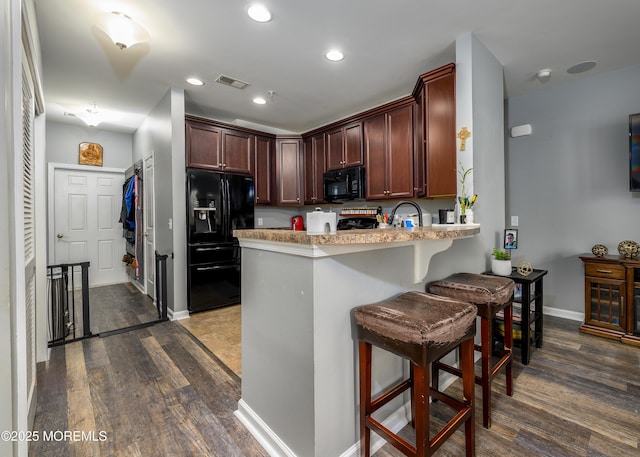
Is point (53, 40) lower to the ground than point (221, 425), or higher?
higher

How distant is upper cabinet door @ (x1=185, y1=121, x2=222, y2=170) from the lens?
3.70 metres

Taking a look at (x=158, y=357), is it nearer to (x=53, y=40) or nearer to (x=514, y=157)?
(x=53, y=40)

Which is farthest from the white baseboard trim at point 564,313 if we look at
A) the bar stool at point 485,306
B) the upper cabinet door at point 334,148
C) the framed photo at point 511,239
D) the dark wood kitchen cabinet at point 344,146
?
the upper cabinet door at point 334,148

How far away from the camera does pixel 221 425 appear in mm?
1674

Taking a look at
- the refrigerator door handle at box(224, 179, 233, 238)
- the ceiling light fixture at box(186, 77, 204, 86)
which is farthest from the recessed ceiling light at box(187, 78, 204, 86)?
the refrigerator door handle at box(224, 179, 233, 238)

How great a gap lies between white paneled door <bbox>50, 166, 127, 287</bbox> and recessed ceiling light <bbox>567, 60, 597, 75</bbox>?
254 inches

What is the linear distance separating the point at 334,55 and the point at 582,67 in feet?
7.98

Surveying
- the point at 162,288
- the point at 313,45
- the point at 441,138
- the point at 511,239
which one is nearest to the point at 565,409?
the point at 511,239

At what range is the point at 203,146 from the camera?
12.5ft

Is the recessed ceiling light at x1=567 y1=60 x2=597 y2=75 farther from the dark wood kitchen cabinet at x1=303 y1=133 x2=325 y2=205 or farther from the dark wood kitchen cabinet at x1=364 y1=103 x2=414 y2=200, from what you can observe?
the dark wood kitchen cabinet at x1=303 y1=133 x2=325 y2=205

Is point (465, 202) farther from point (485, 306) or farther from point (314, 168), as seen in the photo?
point (314, 168)

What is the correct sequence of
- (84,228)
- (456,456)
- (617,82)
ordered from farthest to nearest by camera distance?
(84,228), (617,82), (456,456)

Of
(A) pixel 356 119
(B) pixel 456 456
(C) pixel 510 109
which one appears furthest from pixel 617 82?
(B) pixel 456 456

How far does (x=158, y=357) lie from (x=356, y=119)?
346cm
